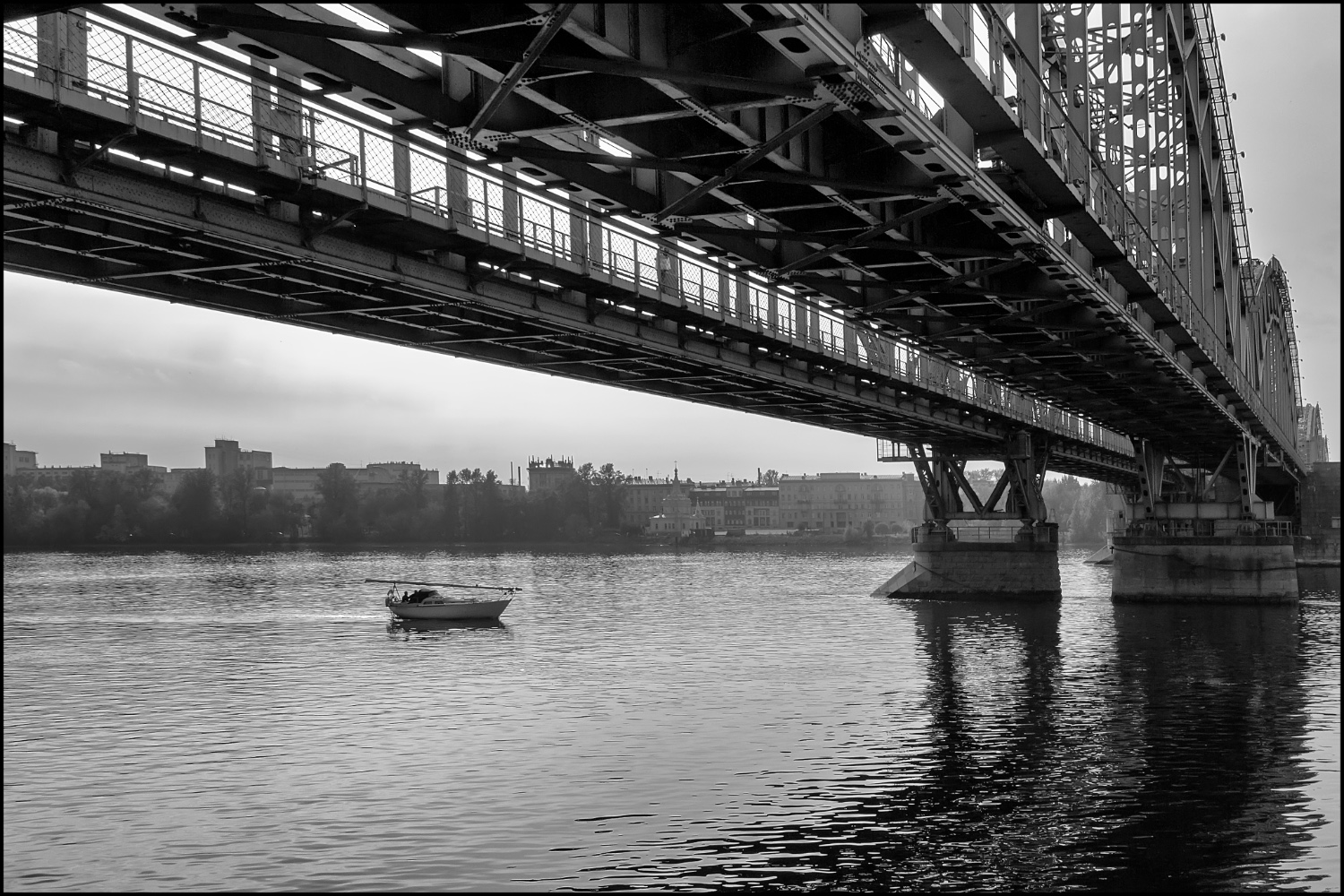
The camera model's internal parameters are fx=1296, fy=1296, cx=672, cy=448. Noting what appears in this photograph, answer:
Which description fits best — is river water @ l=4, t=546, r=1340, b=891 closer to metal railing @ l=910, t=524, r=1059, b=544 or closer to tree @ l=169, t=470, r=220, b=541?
metal railing @ l=910, t=524, r=1059, b=544

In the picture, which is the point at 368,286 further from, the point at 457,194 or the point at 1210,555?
the point at 1210,555

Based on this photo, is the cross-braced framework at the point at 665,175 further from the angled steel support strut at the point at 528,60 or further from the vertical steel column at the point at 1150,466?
the vertical steel column at the point at 1150,466

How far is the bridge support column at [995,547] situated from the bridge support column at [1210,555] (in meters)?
4.37

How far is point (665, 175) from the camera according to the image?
2075cm

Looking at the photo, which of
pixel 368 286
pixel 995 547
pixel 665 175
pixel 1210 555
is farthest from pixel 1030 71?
pixel 995 547

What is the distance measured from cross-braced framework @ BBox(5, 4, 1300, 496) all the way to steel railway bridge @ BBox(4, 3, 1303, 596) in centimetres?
6

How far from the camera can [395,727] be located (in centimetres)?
3428

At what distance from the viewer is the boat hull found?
220 feet

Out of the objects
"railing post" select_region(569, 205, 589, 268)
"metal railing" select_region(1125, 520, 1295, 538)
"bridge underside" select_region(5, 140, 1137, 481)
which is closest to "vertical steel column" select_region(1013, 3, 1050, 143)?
"bridge underside" select_region(5, 140, 1137, 481)

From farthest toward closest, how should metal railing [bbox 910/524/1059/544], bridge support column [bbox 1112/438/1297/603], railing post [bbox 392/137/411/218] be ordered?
metal railing [bbox 910/524/1059/544]
bridge support column [bbox 1112/438/1297/603]
railing post [bbox 392/137/411/218]

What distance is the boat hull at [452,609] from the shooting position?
2638 inches

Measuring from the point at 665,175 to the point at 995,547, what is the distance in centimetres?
5844

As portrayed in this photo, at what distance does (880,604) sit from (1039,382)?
3063 centimetres

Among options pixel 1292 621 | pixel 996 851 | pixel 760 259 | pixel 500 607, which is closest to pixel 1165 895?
pixel 996 851
